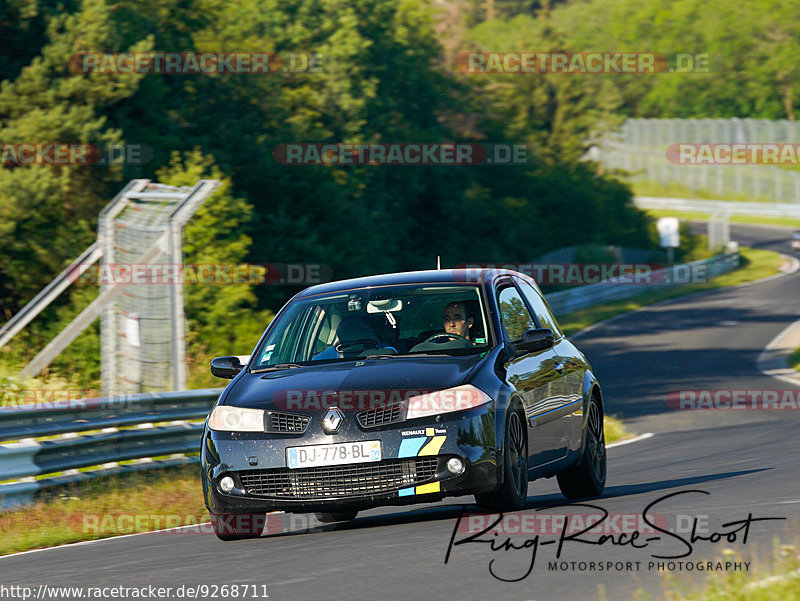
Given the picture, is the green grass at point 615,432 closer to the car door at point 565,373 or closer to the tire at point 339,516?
the car door at point 565,373

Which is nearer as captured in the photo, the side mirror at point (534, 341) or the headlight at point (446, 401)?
the headlight at point (446, 401)

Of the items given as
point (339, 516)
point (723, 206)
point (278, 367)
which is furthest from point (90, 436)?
point (723, 206)

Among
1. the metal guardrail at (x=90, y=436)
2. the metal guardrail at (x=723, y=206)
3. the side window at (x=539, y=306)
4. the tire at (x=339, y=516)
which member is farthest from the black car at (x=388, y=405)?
the metal guardrail at (x=723, y=206)

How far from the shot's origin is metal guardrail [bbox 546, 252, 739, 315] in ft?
142

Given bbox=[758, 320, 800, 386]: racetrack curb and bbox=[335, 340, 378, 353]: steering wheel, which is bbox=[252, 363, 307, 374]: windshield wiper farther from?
bbox=[758, 320, 800, 386]: racetrack curb

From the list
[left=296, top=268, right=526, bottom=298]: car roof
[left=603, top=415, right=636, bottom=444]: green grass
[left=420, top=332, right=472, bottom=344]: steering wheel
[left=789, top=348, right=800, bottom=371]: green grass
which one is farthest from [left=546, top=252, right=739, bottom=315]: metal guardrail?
[left=420, top=332, right=472, bottom=344]: steering wheel

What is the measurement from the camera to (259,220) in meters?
40.5

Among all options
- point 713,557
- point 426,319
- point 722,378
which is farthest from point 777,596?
point 722,378

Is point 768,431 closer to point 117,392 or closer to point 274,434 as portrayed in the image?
point 117,392

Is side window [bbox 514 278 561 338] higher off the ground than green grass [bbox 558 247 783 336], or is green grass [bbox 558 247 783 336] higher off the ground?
side window [bbox 514 278 561 338]

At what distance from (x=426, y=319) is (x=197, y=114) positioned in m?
32.6

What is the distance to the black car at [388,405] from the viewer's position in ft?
25.6

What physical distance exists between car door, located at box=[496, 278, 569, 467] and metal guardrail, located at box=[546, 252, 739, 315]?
30.5 meters

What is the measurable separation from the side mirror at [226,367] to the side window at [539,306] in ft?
7.06
